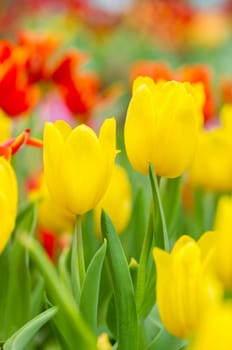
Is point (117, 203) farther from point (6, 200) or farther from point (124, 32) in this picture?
point (124, 32)

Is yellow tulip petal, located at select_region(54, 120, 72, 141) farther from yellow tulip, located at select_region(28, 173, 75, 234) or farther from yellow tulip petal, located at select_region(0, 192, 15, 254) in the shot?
yellow tulip, located at select_region(28, 173, 75, 234)

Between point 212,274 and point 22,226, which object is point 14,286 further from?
point 212,274

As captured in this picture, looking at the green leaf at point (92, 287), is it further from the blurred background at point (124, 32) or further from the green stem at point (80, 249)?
the blurred background at point (124, 32)

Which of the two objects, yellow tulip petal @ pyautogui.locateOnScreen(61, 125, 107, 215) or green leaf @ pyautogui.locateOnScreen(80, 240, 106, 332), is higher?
yellow tulip petal @ pyautogui.locateOnScreen(61, 125, 107, 215)

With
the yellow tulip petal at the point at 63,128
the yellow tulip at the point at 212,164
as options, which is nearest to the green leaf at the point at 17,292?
the yellow tulip petal at the point at 63,128

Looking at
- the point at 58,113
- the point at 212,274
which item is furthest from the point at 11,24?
the point at 212,274

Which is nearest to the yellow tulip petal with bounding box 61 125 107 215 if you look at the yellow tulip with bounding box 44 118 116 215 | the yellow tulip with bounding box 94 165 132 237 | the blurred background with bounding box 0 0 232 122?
the yellow tulip with bounding box 44 118 116 215
